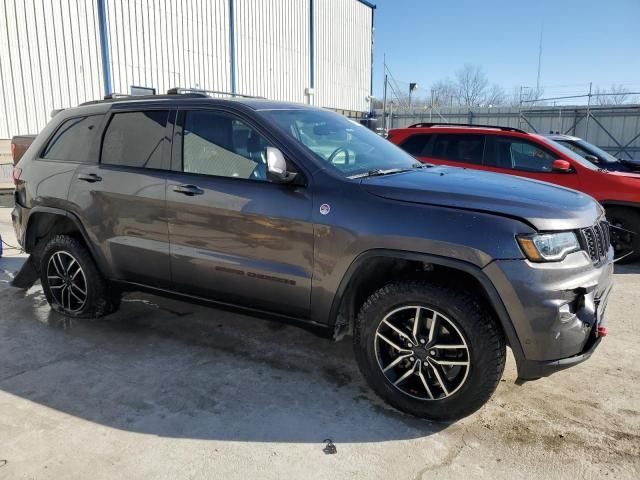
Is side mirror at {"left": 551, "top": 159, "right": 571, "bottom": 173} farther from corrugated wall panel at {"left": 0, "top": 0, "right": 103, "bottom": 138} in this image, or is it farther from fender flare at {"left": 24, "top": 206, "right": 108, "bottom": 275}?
corrugated wall panel at {"left": 0, "top": 0, "right": 103, "bottom": 138}

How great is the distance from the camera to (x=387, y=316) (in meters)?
2.93

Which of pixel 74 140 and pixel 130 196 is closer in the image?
pixel 130 196

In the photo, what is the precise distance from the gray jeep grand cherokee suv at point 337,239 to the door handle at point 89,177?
1 cm

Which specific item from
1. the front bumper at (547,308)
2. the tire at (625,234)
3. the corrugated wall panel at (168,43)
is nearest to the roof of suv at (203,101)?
the front bumper at (547,308)

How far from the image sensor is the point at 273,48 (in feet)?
67.3

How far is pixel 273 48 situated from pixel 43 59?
10.1 meters

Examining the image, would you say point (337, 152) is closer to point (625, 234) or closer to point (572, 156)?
point (572, 156)

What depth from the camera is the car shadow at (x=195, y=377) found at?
2.91 m

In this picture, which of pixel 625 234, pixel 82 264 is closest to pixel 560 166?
pixel 625 234

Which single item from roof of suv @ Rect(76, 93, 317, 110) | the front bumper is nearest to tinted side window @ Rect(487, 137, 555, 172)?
roof of suv @ Rect(76, 93, 317, 110)

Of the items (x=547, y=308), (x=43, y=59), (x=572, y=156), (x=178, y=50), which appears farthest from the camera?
(x=178, y=50)

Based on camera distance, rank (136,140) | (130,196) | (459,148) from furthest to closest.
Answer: (459,148)
(136,140)
(130,196)

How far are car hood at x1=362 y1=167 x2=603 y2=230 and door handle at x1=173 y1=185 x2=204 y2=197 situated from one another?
1173 millimetres

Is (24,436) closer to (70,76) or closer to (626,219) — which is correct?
(626,219)
